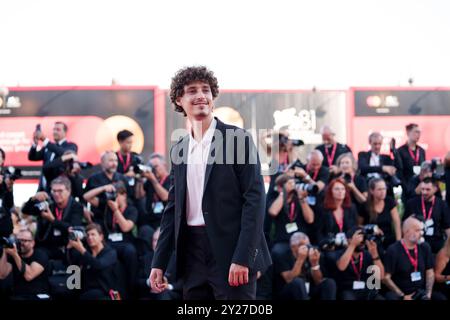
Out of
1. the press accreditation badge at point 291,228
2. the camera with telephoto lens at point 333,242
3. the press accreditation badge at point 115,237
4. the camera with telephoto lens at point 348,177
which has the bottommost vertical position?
the camera with telephoto lens at point 333,242

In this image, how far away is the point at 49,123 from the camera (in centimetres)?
1172

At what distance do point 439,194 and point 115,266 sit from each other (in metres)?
3.86

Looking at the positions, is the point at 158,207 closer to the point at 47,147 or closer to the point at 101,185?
the point at 101,185

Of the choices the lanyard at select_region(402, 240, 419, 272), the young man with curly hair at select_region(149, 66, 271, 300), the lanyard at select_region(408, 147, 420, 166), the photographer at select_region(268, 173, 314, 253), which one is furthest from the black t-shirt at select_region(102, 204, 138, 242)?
the young man with curly hair at select_region(149, 66, 271, 300)

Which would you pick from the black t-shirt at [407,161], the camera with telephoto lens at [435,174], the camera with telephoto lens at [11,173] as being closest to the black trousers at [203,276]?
the camera with telephoto lens at [11,173]

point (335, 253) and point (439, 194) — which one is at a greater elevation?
point (439, 194)

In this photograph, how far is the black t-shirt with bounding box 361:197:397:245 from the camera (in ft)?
26.9

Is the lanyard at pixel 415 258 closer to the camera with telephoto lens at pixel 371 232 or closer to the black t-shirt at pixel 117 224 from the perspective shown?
the camera with telephoto lens at pixel 371 232

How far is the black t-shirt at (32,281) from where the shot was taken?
7461 millimetres

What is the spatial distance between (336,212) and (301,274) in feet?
2.69

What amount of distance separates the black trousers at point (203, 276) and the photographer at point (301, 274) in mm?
3686

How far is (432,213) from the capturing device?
8.24m
